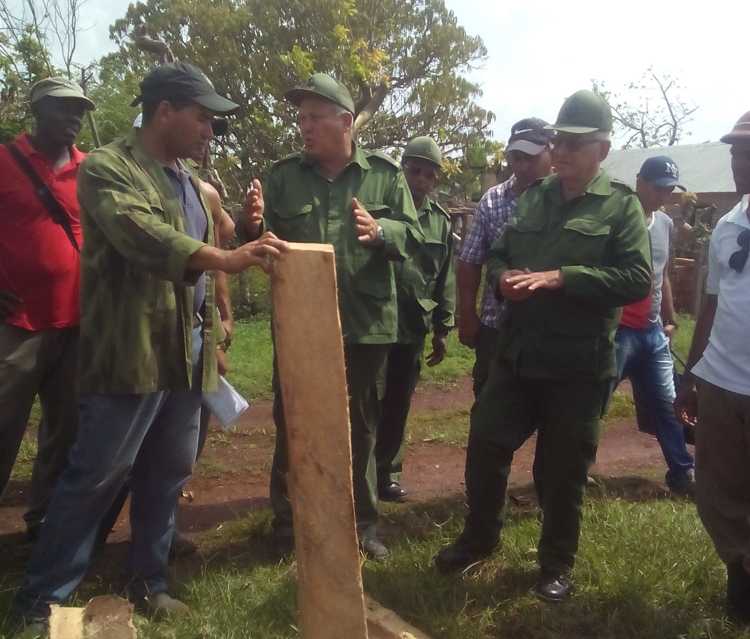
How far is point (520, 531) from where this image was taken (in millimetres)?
3852

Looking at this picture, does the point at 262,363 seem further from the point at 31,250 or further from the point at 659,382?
the point at 31,250

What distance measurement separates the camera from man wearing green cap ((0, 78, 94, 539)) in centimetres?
339

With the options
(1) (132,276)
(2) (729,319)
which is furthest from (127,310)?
(2) (729,319)

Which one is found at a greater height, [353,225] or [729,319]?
[353,225]

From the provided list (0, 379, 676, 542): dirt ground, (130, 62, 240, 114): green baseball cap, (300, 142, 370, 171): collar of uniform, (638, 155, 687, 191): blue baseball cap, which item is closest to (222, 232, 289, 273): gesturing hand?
(130, 62, 240, 114): green baseball cap

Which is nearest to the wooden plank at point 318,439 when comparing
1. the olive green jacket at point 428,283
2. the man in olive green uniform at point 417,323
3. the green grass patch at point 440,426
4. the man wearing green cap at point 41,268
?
the man wearing green cap at point 41,268

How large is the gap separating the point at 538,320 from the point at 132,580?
76.3 inches

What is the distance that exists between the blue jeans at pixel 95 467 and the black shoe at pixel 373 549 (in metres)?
1.08

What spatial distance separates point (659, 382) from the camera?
4773 millimetres

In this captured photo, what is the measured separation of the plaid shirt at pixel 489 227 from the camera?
4301 mm

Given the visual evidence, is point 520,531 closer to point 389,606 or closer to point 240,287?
point 389,606

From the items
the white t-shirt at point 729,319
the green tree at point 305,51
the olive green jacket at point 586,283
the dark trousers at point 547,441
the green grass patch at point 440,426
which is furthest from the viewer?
the green tree at point 305,51

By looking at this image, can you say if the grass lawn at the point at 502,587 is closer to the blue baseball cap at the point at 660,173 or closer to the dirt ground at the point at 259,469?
the dirt ground at the point at 259,469

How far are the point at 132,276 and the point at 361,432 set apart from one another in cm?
137
